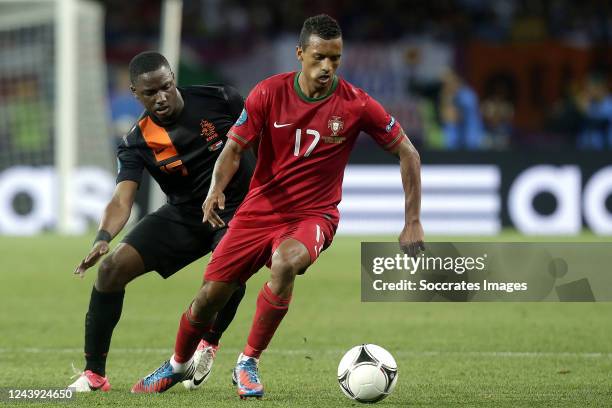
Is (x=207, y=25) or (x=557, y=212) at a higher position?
(x=207, y=25)

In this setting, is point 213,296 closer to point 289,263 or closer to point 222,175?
point 289,263

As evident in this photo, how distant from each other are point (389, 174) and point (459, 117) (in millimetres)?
2766

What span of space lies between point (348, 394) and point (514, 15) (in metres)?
19.1

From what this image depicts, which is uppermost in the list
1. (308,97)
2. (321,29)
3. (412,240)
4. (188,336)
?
(321,29)

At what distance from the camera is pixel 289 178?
616 cm

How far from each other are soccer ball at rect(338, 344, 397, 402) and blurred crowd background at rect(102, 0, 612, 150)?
1503 cm

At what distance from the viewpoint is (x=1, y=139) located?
56.4 ft

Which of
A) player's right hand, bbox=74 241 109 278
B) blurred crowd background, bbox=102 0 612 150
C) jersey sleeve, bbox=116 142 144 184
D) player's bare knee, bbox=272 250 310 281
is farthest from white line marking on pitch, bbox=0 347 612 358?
blurred crowd background, bbox=102 0 612 150

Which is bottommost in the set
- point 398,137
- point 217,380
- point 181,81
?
point 217,380

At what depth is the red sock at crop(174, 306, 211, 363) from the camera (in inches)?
247

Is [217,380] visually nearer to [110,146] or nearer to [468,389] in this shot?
[468,389]

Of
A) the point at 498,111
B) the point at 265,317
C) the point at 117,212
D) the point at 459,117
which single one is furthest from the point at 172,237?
the point at 498,111

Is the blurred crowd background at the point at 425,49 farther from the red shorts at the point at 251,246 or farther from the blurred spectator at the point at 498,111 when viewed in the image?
the red shorts at the point at 251,246

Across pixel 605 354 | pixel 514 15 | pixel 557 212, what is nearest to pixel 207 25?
pixel 514 15
